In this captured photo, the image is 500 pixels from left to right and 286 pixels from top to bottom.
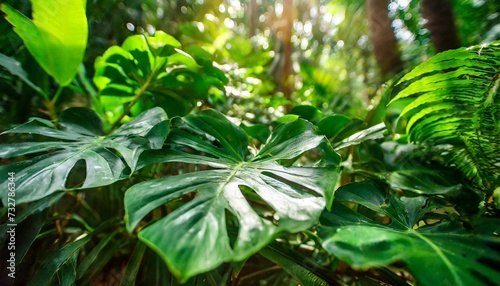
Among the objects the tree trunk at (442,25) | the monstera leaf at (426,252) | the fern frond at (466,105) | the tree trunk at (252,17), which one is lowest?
the monstera leaf at (426,252)

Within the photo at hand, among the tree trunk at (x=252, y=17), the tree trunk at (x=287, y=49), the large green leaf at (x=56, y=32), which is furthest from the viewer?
the tree trunk at (x=252, y=17)

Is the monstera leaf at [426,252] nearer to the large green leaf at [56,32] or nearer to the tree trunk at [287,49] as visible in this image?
the large green leaf at [56,32]

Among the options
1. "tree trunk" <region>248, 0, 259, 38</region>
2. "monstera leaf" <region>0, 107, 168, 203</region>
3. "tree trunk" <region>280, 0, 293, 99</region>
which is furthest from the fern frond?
"tree trunk" <region>248, 0, 259, 38</region>

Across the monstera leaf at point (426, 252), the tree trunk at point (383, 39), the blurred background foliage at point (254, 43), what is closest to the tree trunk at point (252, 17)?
the blurred background foliage at point (254, 43)

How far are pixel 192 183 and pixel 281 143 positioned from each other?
0.77ft

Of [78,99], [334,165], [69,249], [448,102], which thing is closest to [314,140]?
[334,165]

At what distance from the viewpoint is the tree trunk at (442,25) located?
2.81 feet

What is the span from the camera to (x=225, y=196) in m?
0.41

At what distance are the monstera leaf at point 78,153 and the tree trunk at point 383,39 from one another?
1462 millimetres

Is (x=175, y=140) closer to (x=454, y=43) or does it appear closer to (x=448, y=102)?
(x=448, y=102)

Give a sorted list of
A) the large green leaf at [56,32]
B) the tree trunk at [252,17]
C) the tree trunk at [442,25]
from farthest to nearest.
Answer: the tree trunk at [252,17] → the tree trunk at [442,25] → the large green leaf at [56,32]

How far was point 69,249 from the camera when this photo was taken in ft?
2.01

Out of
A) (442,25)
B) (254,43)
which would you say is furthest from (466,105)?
(254,43)

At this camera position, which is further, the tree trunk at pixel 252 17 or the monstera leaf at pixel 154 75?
the tree trunk at pixel 252 17
